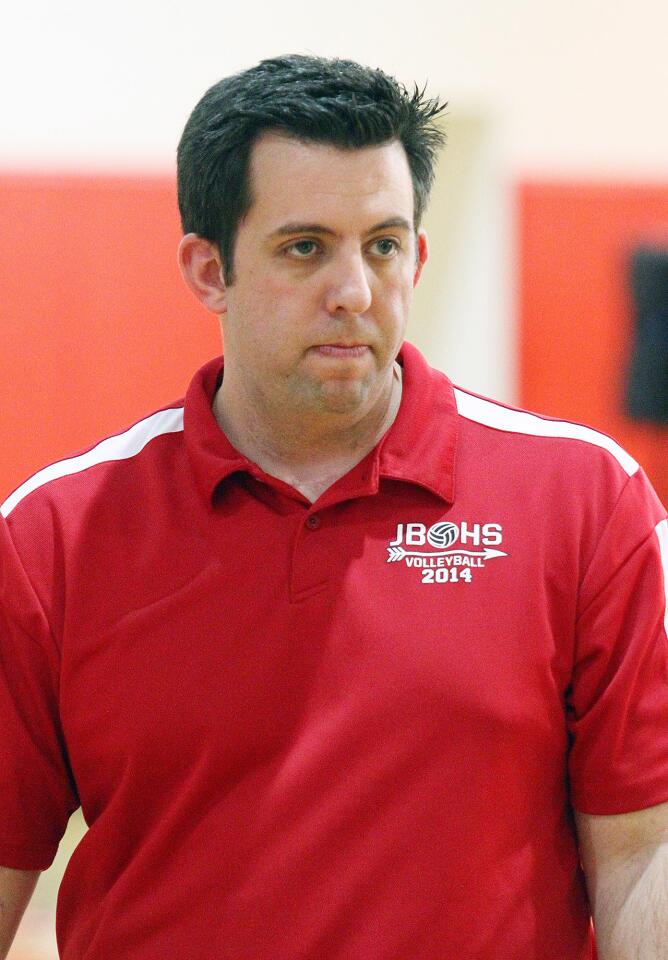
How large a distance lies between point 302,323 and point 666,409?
238 cm

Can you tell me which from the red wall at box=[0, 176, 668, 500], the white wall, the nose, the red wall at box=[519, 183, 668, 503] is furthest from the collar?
the red wall at box=[519, 183, 668, 503]

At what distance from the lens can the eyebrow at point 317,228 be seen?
46.8 inches

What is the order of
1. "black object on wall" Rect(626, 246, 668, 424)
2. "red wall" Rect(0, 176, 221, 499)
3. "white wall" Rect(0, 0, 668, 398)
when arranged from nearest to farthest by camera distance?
"red wall" Rect(0, 176, 221, 499)
"black object on wall" Rect(626, 246, 668, 424)
"white wall" Rect(0, 0, 668, 398)

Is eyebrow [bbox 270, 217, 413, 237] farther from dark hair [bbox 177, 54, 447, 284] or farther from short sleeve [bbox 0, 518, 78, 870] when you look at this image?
short sleeve [bbox 0, 518, 78, 870]

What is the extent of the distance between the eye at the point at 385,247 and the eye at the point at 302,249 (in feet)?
0.18

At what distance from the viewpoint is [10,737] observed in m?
1.21

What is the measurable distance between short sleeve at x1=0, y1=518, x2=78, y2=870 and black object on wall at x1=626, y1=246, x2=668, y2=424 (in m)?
2.46

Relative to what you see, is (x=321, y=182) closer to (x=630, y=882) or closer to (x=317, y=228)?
(x=317, y=228)

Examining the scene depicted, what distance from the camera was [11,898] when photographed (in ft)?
4.08

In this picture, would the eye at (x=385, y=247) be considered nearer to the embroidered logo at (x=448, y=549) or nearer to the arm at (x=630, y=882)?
the embroidered logo at (x=448, y=549)

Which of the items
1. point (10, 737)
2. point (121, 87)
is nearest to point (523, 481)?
point (10, 737)

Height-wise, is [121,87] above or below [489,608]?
above

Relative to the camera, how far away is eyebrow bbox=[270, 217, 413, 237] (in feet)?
3.90

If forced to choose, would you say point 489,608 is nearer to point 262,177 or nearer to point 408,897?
point 408,897
